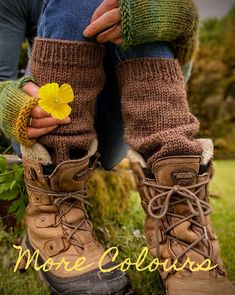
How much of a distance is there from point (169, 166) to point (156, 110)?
0.13 meters

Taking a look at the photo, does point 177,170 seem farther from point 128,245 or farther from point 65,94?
point 128,245

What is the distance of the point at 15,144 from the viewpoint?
1.09m

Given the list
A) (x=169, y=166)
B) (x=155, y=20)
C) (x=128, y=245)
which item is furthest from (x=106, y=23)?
(x=128, y=245)

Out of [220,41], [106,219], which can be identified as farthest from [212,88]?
[106,219]

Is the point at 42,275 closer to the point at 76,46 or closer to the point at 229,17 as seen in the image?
the point at 76,46

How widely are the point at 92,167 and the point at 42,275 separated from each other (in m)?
0.30

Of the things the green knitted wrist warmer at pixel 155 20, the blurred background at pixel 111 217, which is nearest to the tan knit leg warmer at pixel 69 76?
the green knitted wrist warmer at pixel 155 20

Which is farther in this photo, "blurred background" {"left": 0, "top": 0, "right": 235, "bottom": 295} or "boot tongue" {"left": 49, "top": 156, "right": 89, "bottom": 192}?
"blurred background" {"left": 0, "top": 0, "right": 235, "bottom": 295}

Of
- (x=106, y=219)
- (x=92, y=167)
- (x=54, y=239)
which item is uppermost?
(x=92, y=167)

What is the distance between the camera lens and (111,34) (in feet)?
2.90

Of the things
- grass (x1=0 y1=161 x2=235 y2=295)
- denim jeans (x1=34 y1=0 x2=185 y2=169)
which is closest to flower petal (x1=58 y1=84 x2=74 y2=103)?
denim jeans (x1=34 y1=0 x2=185 y2=169)

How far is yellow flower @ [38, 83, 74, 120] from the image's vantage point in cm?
85

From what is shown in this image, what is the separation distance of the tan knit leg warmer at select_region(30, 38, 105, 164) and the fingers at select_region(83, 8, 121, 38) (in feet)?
0.13

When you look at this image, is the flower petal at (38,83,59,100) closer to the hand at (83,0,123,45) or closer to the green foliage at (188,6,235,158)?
the hand at (83,0,123,45)
